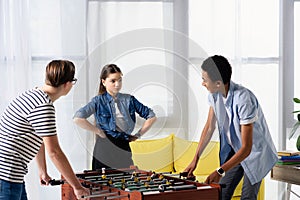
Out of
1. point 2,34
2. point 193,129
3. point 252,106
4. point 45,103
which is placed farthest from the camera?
point 193,129

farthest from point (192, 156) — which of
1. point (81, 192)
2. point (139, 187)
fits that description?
point (81, 192)

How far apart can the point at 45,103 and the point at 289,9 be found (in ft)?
9.70

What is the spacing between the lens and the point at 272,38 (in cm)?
524

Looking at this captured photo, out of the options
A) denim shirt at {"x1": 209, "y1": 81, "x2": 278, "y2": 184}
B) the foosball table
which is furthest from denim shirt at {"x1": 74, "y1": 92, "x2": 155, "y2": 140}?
denim shirt at {"x1": 209, "y1": 81, "x2": 278, "y2": 184}

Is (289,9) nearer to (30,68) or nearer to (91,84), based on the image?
(91,84)

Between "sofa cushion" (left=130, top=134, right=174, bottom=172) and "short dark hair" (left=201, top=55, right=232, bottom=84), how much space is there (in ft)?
4.97

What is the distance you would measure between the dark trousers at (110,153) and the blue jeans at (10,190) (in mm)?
884

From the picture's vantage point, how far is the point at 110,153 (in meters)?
3.95

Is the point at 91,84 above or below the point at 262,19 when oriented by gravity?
below

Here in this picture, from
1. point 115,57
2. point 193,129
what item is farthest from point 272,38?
point 115,57

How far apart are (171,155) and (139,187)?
1.87 metres

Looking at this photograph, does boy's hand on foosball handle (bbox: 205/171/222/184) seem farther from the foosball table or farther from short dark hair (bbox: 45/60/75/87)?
short dark hair (bbox: 45/60/75/87)

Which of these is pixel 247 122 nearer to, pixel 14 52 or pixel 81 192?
pixel 81 192

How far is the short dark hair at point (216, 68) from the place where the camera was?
340cm
